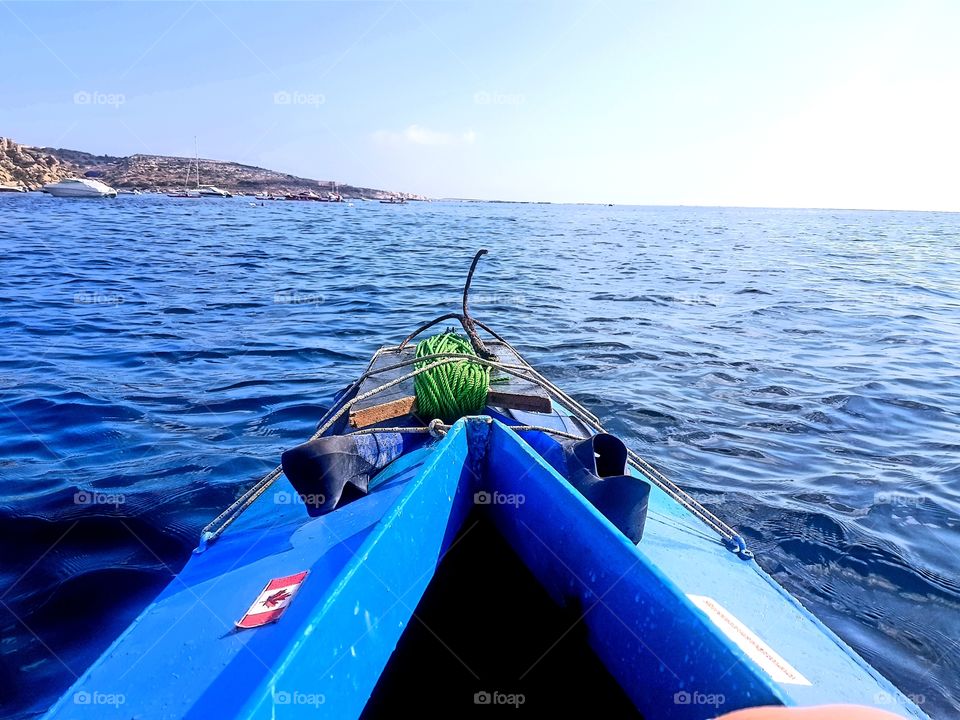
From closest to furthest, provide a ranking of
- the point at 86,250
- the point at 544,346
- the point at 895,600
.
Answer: the point at 895,600 < the point at 544,346 < the point at 86,250

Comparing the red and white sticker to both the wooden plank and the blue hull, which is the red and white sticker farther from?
the wooden plank

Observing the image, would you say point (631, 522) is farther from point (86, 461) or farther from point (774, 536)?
point (86, 461)

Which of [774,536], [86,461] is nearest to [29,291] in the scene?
[86,461]

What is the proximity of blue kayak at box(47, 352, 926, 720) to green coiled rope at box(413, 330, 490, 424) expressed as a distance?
0.97ft

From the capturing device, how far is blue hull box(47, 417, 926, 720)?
1.48 m

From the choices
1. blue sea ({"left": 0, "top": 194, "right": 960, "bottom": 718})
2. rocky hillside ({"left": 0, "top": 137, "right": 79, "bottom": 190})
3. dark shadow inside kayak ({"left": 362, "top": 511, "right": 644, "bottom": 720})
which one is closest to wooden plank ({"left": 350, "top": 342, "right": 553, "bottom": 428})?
dark shadow inside kayak ({"left": 362, "top": 511, "right": 644, "bottom": 720})

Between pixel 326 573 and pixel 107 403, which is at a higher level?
pixel 326 573

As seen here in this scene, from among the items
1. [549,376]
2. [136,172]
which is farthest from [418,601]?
[136,172]

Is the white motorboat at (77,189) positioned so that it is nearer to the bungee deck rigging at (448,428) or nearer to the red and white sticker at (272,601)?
the bungee deck rigging at (448,428)

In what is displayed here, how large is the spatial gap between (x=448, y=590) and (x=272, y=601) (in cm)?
84

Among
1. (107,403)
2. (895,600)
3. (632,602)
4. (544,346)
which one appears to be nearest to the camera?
(632,602)

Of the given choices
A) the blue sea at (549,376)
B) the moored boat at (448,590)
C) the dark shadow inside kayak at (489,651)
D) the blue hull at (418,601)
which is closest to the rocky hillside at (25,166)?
the blue sea at (549,376)

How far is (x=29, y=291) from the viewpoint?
11344 millimetres

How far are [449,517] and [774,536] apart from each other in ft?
9.82
